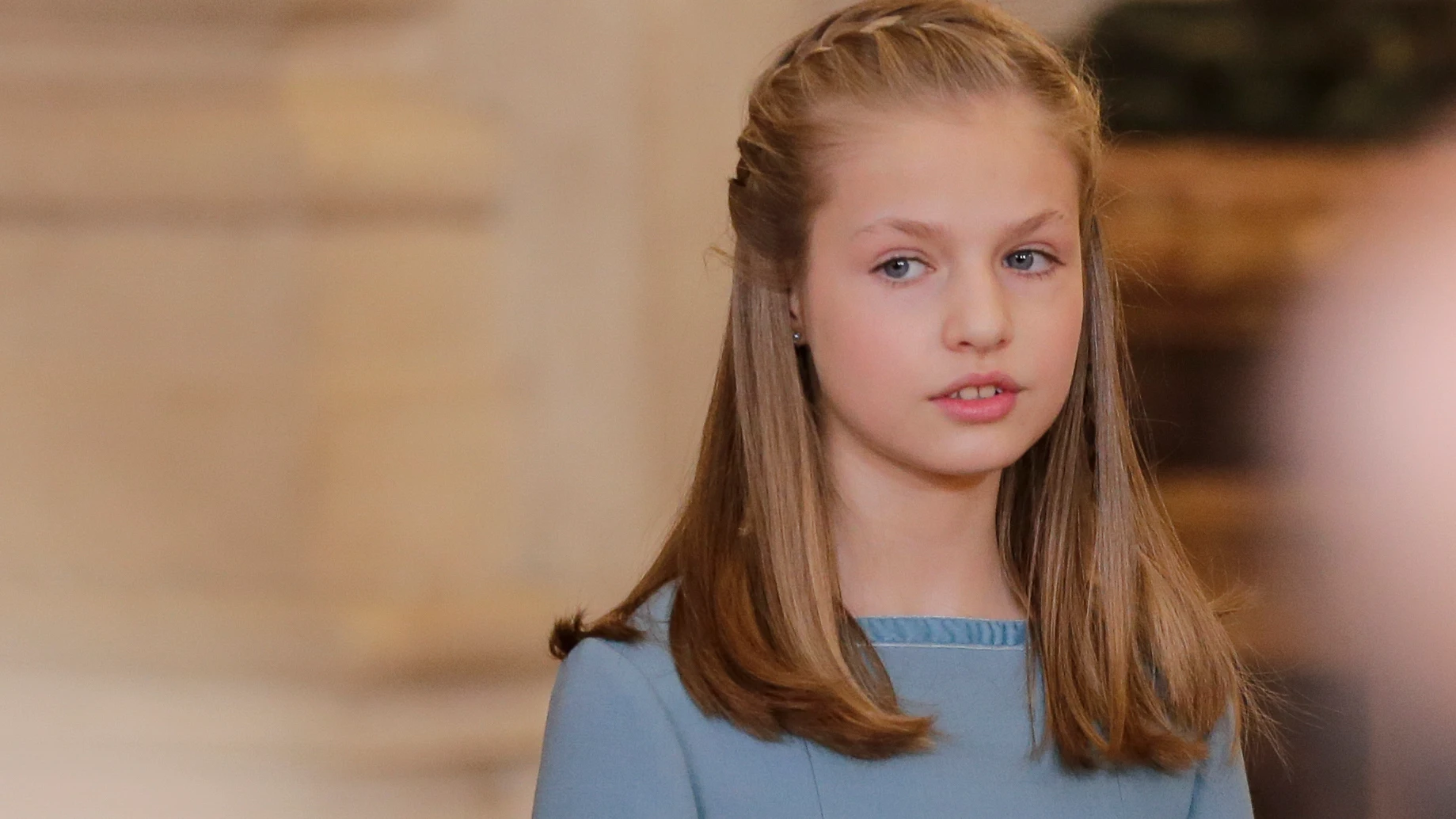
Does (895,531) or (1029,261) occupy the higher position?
(1029,261)

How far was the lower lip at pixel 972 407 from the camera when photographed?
4.70ft

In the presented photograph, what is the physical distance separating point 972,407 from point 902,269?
0.37 feet

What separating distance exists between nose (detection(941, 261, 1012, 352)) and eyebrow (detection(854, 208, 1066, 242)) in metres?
0.03

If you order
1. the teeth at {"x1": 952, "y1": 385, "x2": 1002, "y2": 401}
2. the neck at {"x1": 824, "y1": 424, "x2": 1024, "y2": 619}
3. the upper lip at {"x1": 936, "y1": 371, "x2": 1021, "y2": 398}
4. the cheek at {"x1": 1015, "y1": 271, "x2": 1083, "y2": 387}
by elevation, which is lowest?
the neck at {"x1": 824, "y1": 424, "x2": 1024, "y2": 619}

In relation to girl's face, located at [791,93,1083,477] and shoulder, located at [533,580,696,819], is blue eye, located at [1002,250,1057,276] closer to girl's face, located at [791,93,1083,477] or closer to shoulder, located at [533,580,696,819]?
girl's face, located at [791,93,1083,477]

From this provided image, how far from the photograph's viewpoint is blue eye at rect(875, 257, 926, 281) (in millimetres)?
1438

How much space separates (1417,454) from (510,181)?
139cm

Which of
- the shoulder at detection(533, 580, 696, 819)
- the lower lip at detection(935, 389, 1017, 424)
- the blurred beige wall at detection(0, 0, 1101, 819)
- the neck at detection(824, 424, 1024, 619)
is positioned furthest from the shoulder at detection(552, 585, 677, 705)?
the blurred beige wall at detection(0, 0, 1101, 819)

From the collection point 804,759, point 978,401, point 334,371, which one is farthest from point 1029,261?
point 334,371

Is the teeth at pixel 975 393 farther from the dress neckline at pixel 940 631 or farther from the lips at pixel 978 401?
the dress neckline at pixel 940 631

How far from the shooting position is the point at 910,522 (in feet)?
5.02

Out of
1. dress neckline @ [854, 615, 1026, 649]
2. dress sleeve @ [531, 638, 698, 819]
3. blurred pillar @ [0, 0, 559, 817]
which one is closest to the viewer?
dress sleeve @ [531, 638, 698, 819]

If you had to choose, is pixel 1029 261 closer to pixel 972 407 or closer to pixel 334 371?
pixel 972 407

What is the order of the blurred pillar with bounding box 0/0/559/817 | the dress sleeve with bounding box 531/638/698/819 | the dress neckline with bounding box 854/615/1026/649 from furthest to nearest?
the blurred pillar with bounding box 0/0/559/817
the dress neckline with bounding box 854/615/1026/649
the dress sleeve with bounding box 531/638/698/819
